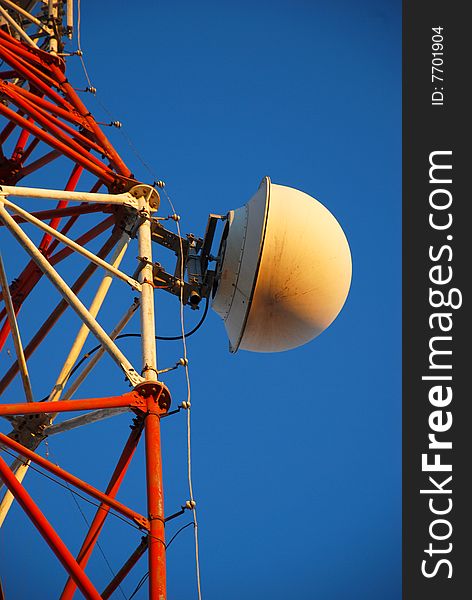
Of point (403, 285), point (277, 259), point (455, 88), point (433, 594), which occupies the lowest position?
point (433, 594)

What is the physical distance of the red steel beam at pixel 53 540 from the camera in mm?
11695

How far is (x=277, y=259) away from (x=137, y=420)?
3695 mm

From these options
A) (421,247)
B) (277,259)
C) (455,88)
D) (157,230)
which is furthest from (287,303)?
(455,88)

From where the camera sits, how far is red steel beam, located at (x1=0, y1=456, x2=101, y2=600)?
11.7 metres

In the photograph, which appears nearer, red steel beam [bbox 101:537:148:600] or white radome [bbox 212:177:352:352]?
red steel beam [bbox 101:537:148:600]

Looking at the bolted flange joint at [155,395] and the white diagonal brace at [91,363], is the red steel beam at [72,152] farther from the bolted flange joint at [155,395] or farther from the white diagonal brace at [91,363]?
the bolted flange joint at [155,395]

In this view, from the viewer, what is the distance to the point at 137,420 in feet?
45.5

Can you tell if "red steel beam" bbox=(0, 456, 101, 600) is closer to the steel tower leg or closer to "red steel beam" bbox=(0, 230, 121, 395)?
the steel tower leg

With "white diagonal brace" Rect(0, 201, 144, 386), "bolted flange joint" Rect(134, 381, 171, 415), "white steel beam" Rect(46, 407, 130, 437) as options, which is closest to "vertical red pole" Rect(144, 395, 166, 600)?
"bolted flange joint" Rect(134, 381, 171, 415)

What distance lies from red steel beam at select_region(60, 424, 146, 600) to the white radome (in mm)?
3330

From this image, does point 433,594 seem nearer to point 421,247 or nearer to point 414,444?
point 414,444

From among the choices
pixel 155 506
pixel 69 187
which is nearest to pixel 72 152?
pixel 69 187

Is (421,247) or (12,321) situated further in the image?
(421,247)

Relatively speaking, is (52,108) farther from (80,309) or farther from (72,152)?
(80,309)
